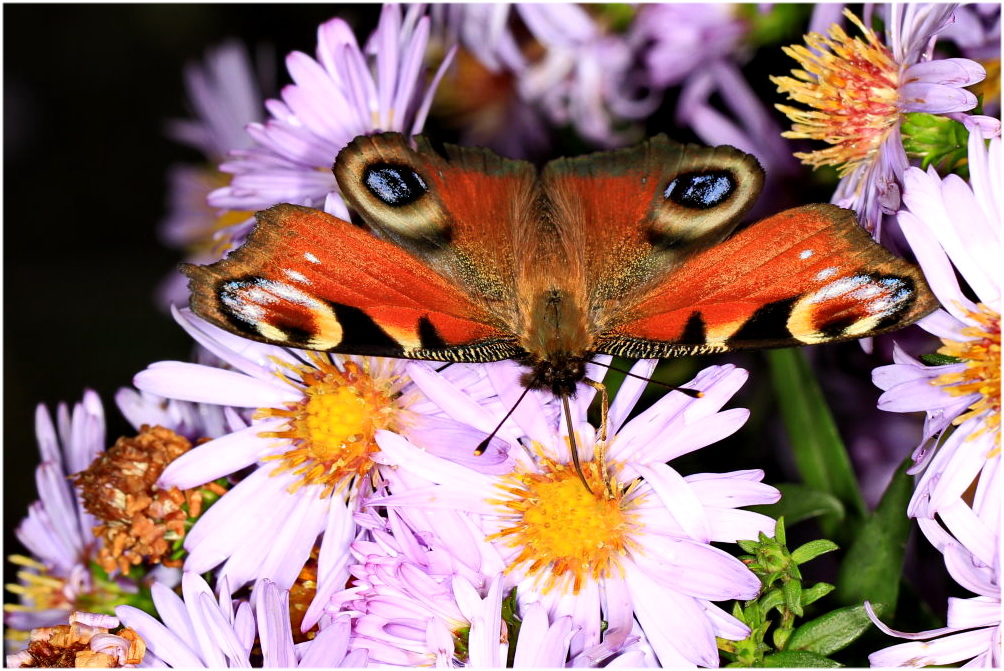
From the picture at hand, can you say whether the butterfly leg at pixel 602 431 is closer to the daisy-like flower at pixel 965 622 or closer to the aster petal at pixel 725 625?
the aster petal at pixel 725 625

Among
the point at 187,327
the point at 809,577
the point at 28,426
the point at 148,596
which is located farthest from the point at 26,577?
the point at 809,577

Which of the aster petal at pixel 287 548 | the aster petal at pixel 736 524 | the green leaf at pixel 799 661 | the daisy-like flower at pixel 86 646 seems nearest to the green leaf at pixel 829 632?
the green leaf at pixel 799 661

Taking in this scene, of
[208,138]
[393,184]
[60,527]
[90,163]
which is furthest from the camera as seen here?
[90,163]

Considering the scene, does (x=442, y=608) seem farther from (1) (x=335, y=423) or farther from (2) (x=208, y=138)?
(2) (x=208, y=138)

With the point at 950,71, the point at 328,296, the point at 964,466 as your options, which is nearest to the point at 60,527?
the point at 328,296

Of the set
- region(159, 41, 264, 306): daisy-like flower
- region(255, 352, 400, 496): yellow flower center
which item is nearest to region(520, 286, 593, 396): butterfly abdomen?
region(255, 352, 400, 496): yellow flower center

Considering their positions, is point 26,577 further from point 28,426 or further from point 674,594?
point 674,594
